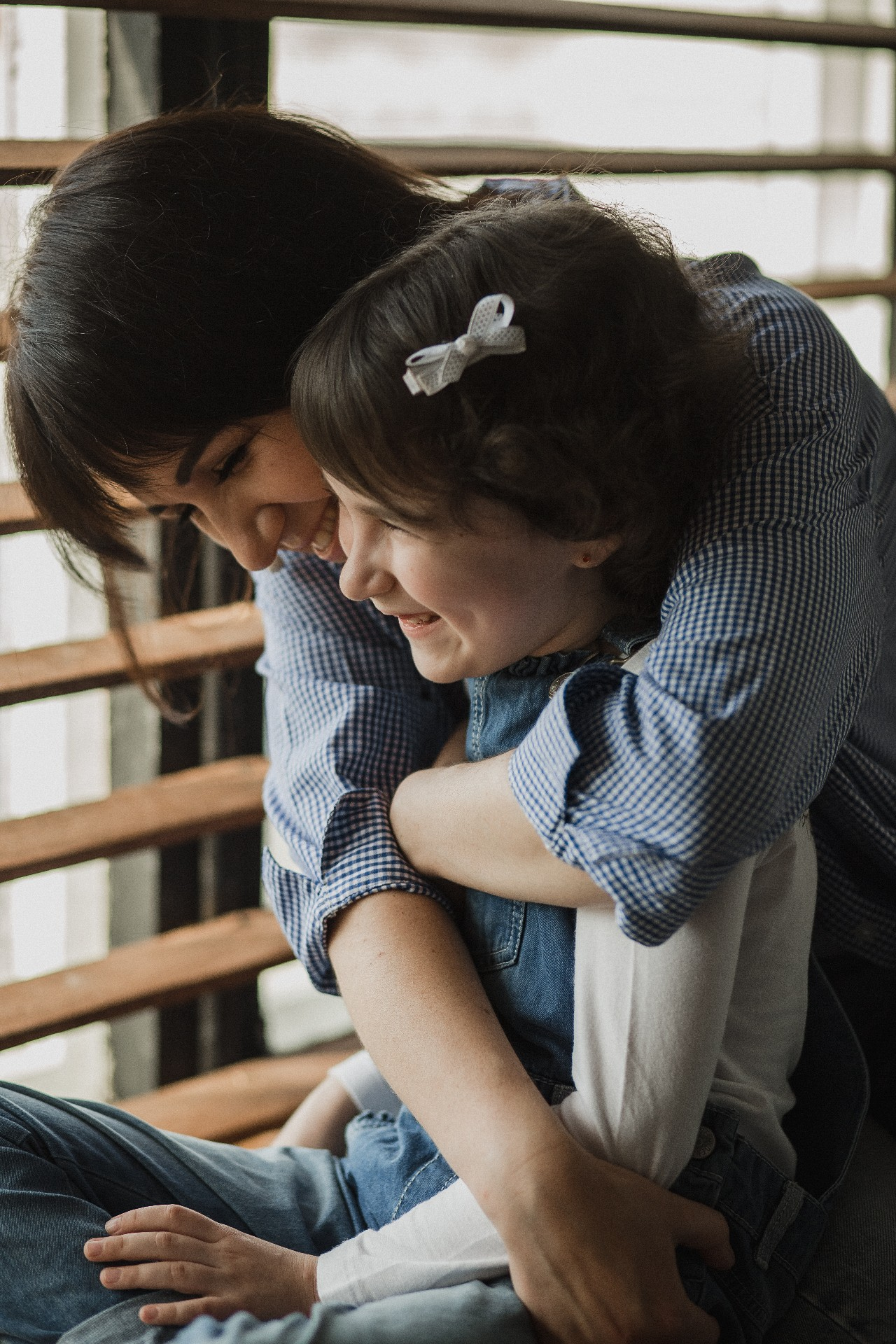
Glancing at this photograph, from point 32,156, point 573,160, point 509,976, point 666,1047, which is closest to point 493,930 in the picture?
point 509,976

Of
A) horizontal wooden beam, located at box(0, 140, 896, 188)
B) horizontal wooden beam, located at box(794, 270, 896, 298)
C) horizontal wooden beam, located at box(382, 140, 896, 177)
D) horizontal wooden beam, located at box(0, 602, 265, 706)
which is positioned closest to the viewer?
horizontal wooden beam, located at box(0, 140, 896, 188)

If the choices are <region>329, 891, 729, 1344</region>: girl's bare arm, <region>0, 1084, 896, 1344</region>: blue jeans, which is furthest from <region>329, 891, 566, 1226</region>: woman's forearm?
<region>0, 1084, 896, 1344</region>: blue jeans

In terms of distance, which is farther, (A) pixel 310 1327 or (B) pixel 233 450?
(B) pixel 233 450

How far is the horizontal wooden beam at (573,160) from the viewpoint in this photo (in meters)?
1.29

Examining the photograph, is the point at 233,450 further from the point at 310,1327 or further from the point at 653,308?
the point at 310,1327

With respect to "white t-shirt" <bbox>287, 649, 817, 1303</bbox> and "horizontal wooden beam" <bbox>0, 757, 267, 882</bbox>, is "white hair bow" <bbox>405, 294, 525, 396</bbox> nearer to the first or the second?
"white t-shirt" <bbox>287, 649, 817, 1303</bbox>

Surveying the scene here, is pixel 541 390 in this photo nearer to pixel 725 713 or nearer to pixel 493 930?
pixel 725 713

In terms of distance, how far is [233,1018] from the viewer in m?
1.54

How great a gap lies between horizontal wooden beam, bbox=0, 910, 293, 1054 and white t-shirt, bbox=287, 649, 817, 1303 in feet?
1.49

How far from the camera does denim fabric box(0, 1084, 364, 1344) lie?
2.89 ft

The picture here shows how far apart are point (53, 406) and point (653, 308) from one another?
45cm

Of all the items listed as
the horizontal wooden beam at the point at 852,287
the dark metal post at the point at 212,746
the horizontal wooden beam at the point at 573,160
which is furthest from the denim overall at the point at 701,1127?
the horizontal wooden beam at the point at 852,287

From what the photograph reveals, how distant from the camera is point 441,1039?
35.2 inches

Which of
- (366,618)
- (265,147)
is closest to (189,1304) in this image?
(366,618)
